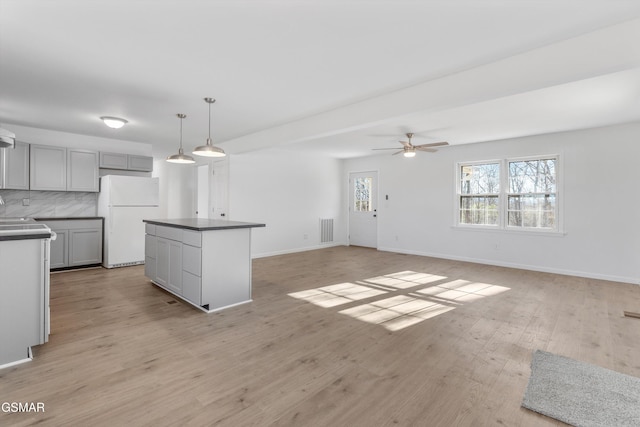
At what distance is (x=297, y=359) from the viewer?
93.2 inches

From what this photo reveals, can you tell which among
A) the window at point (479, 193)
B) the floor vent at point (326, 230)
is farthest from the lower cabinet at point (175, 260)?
the window at point (479, 193)

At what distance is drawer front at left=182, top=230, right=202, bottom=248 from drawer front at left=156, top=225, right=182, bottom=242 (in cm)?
12

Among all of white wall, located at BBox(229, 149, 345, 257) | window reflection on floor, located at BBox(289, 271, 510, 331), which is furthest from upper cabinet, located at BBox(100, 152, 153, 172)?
window reflection on floor, located at BBox(289, 271, 510, 331)

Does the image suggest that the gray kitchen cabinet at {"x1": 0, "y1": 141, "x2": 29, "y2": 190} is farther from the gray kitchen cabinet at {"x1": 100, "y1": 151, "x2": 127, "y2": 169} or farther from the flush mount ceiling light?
the flush mount ceiling light

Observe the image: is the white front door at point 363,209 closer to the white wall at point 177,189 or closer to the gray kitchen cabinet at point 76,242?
the white wall at point 177,189

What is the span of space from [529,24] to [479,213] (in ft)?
15.4

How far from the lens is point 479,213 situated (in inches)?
251

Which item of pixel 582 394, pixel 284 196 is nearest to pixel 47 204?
pixel 284 196

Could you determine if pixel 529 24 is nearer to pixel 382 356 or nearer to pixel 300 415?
pixel 382 356

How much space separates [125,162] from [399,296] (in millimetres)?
5750

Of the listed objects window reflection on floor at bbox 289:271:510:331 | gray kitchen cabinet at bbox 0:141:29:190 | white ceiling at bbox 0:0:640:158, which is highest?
white ceiling at bbox 0:0:640:158

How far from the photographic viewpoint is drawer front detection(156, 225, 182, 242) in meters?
3.65

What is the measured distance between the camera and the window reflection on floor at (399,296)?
10.8 feet

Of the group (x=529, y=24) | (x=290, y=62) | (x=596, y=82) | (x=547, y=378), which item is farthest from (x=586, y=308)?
(x=290, y=62)
